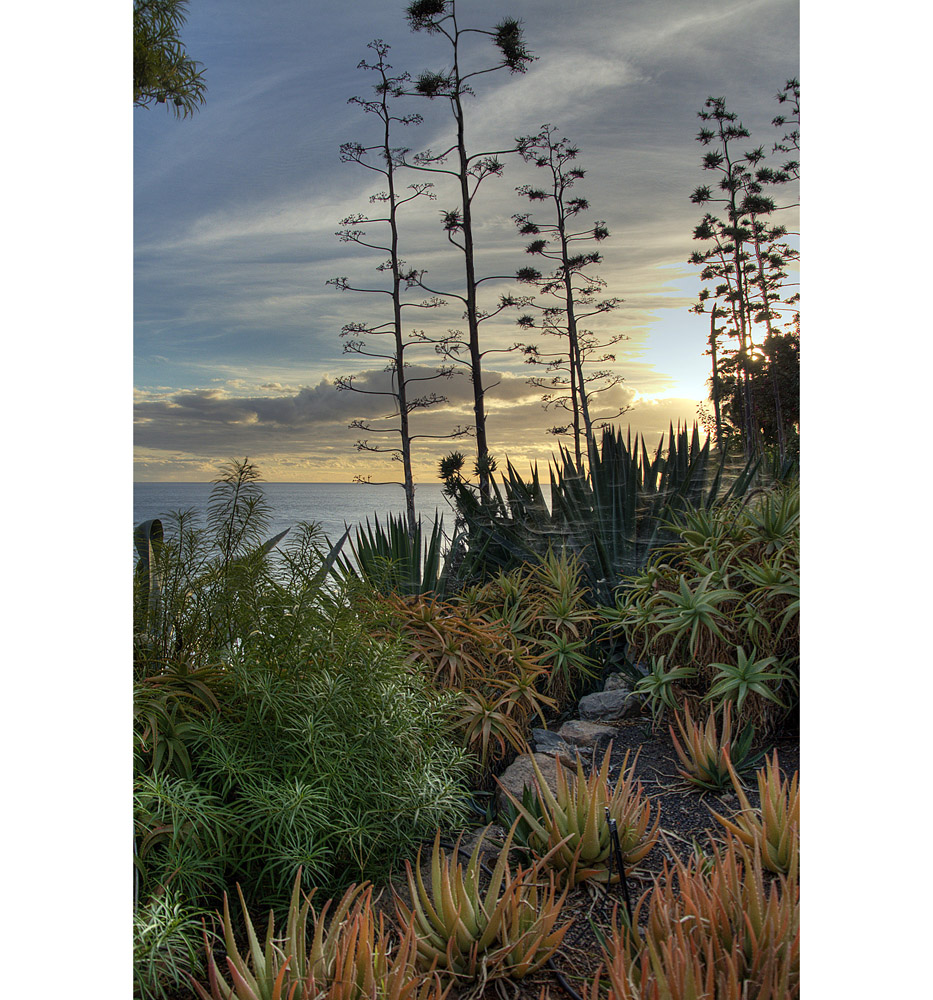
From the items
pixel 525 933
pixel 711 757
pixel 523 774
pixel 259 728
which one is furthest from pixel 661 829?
pixel 259 728

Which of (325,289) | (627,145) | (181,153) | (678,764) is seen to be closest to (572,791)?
(678,764)

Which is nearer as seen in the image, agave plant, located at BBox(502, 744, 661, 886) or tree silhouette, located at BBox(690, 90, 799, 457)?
agave plant, located at BBox(502, 744, 661, 886)

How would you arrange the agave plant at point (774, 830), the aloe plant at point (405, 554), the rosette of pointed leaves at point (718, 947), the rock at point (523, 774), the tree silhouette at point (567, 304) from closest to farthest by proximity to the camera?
the rosette of pointed leaves at point (718, 947)
the agave plant at point (774, 830)
the rock at point (523, 774)
the tree silhouette at point (567, 304)
the aloe plant at point (405, 554)


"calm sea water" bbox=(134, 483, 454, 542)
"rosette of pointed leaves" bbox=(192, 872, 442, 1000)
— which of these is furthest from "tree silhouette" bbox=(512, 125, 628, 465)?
"rosette of pointed leaves" bbox=(192, 872, 442, 1000)

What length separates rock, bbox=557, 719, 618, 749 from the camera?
190 centimetres

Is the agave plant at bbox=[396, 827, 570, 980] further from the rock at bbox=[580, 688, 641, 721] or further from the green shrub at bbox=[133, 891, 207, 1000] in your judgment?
the rock at bbox=[580, 688, 641, 721]

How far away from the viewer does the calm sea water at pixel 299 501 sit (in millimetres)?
1607

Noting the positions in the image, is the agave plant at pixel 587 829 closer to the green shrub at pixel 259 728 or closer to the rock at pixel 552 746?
the green shrub at pixel 259 728

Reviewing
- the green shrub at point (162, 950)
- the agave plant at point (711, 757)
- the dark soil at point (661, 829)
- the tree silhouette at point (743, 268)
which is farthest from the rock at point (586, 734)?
the green shrub at point (162, 950)

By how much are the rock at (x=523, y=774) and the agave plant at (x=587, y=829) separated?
1.03ft

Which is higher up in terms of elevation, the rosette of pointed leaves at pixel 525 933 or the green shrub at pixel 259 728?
A: the green shrub at pixel 259 728

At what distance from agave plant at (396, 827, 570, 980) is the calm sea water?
0.98 metres

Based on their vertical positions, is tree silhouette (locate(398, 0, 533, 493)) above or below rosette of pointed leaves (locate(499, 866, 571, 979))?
above

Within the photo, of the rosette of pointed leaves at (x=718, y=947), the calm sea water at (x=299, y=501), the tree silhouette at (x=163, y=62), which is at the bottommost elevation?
the rosette of pointed leaves at (x=718, y=947)
